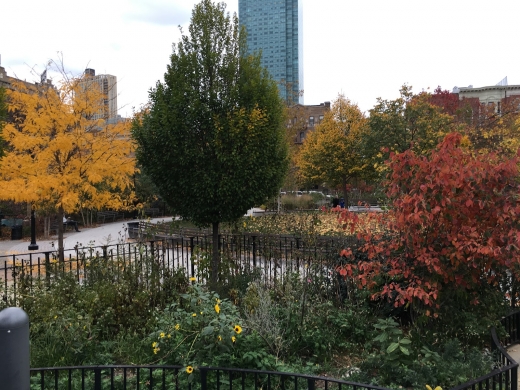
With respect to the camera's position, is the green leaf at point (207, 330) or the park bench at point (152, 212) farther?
the park bench at point (152, 212)

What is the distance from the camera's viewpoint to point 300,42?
11356 cm

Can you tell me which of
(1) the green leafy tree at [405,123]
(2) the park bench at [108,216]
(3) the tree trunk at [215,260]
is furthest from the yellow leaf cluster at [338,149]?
(3) the tree trunk at [215,260]

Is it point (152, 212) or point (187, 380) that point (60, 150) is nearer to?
point (187, 380)

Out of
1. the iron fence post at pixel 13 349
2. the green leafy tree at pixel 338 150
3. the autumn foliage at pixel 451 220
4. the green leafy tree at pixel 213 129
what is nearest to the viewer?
the iron fence post at pixel 13 349

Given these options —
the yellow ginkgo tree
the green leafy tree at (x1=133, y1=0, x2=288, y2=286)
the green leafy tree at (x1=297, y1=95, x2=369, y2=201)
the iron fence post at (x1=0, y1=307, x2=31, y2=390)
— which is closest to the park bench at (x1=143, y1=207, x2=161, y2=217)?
the green leafy tree at (x1=297, y1=95, x2=369, y2=201)

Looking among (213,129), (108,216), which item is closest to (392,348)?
(213,129)

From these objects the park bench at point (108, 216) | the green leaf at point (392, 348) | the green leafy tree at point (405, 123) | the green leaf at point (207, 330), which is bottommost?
the park bench at point (108, 216)

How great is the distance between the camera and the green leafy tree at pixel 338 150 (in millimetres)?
29344

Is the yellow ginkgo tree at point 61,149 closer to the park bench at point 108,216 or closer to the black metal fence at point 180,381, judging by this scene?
the black metal fence at point 180,381

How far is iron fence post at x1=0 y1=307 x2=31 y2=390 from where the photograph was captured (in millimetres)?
2354

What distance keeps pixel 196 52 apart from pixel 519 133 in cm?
2096

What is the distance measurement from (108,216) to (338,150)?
1737 centimetres

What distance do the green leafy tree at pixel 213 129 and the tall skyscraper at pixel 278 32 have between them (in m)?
99.7

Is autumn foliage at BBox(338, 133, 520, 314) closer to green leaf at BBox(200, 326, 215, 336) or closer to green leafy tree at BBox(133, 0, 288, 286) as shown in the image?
green leaf at BBox(200, 326, 215, 336)
